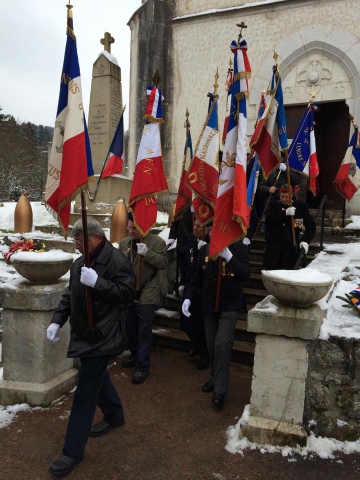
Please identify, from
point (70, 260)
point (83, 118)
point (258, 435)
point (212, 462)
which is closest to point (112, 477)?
point (212, 462)

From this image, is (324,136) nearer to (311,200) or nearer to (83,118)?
(311,200)

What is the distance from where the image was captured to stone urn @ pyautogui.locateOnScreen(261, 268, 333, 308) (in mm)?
3092

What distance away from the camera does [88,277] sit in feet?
9.02

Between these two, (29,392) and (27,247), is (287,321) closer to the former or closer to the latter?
(29,392)

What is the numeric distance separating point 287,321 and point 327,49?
8.93 metres

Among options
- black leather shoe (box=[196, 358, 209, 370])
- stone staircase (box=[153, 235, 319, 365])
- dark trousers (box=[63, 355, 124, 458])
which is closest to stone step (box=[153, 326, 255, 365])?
stone staircase (box=[153, 235, 319, 365])

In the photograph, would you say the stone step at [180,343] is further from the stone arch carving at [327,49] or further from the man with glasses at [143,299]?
the stone arch carving at [327,49]

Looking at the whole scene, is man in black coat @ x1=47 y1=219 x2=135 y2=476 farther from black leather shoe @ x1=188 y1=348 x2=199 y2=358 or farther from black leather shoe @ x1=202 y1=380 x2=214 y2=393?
black leather shoe @ x1=188 y1=348 x2=199 y2=358

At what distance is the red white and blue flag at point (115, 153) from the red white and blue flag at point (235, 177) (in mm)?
4886

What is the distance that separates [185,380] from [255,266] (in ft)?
8.54

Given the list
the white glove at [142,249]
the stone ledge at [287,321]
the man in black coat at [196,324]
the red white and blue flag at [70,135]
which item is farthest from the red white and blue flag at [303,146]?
the red white and blue flag at [70,135]

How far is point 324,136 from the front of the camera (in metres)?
10.7

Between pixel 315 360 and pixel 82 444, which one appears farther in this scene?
pixel 315 360

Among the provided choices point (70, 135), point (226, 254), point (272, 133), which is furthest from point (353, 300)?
point (70, 135)
